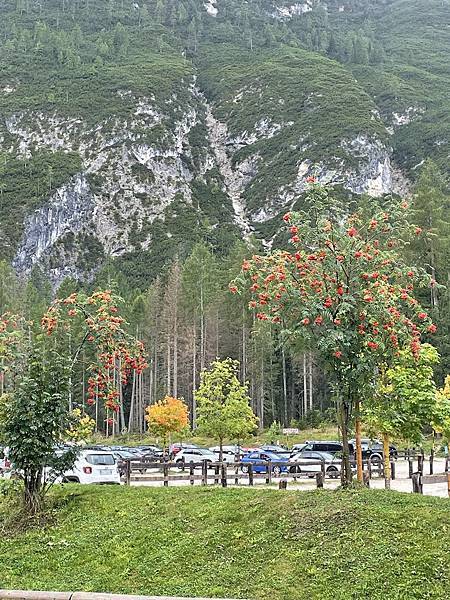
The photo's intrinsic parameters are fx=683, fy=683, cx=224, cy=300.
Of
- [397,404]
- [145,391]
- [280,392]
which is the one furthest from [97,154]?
[397,404]

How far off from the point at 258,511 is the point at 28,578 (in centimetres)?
457

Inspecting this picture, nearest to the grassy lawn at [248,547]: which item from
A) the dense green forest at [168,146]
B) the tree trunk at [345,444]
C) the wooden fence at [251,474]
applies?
the tree trunk at [345,444]

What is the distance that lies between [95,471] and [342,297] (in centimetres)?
1336

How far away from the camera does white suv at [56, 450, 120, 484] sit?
23.8 metres

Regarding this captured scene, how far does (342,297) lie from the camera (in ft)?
46.9

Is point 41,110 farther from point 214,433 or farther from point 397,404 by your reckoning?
point 397,404

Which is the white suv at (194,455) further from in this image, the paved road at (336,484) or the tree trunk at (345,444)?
the tree trunk at (345,444)

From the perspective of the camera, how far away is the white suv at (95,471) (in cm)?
2380

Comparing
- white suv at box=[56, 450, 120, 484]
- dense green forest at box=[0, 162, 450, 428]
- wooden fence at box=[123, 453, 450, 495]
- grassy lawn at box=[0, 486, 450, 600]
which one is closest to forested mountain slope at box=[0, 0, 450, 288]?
dense green forest at box=[0, 162, 450, 428]

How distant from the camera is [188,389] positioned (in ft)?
241

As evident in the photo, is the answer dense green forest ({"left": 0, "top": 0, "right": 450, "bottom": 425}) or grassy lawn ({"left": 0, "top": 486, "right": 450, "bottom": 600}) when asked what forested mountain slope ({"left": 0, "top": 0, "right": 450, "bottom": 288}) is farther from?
grassy lawn ({"left": 0, "top": 486, "right": 450, "bottom": 600})

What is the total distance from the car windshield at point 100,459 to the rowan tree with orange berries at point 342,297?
38.6ft

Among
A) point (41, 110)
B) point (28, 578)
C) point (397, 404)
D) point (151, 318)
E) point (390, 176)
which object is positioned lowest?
point (28, 578)

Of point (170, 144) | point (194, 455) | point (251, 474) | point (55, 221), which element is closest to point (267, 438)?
point (194, 455)
